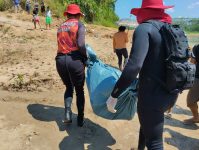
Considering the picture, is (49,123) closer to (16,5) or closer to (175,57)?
(175,57)

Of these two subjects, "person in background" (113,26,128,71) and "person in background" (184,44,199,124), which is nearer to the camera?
"person in background" (184,44,199,124)

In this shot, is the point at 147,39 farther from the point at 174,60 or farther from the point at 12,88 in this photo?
the point at 12,88

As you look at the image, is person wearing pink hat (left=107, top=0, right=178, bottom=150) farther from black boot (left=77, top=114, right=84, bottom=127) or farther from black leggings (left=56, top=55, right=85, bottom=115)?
black boot (left=77, top=114, right=84, bottom=127)

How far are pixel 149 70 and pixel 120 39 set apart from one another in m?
6.41

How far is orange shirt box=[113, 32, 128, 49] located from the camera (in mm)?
9658

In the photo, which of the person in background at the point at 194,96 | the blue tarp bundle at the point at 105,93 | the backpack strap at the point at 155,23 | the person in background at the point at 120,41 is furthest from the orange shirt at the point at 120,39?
the backpack strap at the point at 155,23

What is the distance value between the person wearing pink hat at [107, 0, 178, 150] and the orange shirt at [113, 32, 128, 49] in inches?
239

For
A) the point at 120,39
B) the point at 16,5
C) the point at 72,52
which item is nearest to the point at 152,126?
the point at 72,52

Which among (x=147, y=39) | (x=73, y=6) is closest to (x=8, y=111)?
(x=73, y=6)

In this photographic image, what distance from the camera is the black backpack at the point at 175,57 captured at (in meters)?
3.25

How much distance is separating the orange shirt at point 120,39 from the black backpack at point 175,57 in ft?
20.7

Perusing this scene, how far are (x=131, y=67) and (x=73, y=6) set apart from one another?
7.40 feet

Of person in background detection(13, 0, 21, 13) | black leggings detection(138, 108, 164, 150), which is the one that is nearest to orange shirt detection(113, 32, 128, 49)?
black leggings detection(138, 108, 164, 150)

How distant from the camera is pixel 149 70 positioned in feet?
11.1
